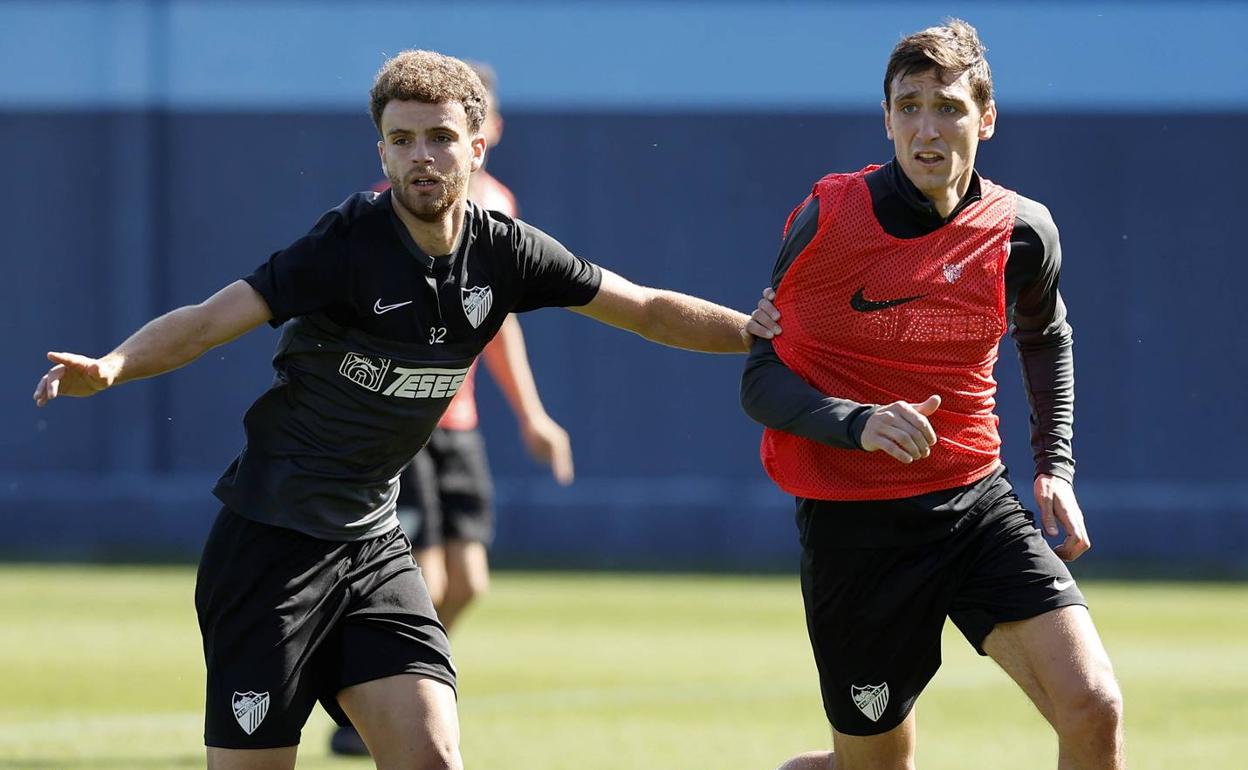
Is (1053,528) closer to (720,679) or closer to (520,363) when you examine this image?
(520,363)

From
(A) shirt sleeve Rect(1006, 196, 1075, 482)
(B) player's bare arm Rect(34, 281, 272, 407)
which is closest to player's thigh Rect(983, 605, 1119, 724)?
(A) shirt sleeve Rect(1006, 196, 1075, 482)

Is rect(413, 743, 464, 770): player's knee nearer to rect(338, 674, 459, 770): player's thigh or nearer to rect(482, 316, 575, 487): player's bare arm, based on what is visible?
rect(338, 674, 459, 770): player's thigh

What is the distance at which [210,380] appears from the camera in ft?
60.1

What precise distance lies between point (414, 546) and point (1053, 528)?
10.4 feet

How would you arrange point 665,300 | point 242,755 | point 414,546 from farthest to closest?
point 414,546
point 665,300
point 242,755

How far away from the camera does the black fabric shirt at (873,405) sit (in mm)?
5090

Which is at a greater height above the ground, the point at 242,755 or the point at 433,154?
the point at 433,154

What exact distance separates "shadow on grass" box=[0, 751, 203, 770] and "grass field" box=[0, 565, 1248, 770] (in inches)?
0.5

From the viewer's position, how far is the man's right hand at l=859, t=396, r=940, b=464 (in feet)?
15.5

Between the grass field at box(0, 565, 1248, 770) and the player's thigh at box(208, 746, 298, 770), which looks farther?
the grass field at box(0, 565, 1248, 770)

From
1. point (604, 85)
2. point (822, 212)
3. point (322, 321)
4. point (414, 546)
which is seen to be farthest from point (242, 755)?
point (604, 85)

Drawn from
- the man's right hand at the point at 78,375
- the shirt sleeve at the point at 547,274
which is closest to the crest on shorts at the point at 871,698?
the shirt sleeve at the point at 547,274

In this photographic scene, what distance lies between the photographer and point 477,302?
5.20 meters

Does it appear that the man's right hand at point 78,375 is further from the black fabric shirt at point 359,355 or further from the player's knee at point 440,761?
the player's knee at point 440,761
